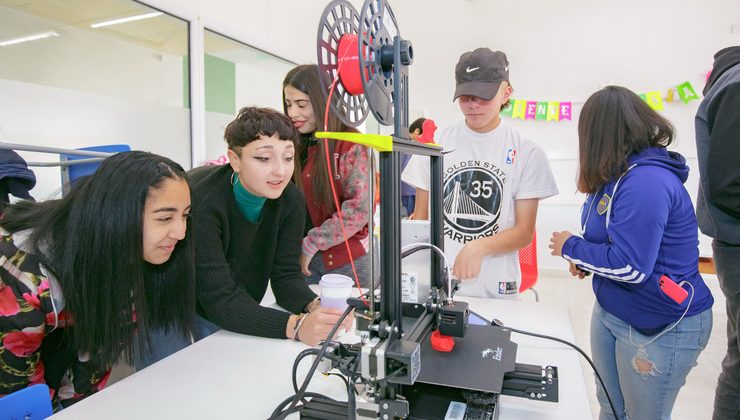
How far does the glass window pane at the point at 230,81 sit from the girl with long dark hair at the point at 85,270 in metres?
1.86

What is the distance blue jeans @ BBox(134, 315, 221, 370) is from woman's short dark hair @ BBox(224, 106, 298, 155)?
0.49m

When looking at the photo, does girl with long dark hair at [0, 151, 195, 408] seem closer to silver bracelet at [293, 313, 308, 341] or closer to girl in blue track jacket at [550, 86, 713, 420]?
silver bracelet at [293, 313, 308, 341]

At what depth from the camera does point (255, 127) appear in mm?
1183

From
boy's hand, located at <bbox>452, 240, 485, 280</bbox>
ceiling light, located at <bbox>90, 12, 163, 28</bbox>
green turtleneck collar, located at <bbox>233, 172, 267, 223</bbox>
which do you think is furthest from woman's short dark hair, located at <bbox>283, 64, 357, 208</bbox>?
ceiling light, located at <bbox>90, 12, 163, 28</bbox>

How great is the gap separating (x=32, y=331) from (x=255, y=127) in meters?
0.66

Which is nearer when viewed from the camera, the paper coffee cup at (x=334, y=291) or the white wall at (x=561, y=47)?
the paper coffee cup at (x=334, y=291)

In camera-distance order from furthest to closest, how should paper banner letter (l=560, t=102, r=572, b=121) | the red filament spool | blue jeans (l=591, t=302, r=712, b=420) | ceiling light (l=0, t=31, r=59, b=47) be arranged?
paper banner letter (l=560, t=102, r=572, b=121)
ceiling light (l=0, t=31, r=59, b=47)
blue jeans (l=591, t=302, r=712, b=420)
the red filament spool

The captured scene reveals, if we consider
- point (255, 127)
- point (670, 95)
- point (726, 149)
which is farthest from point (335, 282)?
point (670, 95)

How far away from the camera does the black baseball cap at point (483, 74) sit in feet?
4.71

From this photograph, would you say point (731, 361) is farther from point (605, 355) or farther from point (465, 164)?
point (465, 164)

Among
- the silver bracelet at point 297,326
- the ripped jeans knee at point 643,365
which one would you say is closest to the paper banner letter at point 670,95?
the ripped jeans knee at point 643,365

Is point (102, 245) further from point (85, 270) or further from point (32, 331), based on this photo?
point (32, 331)

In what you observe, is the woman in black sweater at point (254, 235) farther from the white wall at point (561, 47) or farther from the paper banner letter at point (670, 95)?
the paper banner letter at point (670, 95)

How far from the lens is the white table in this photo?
2.53 ft
